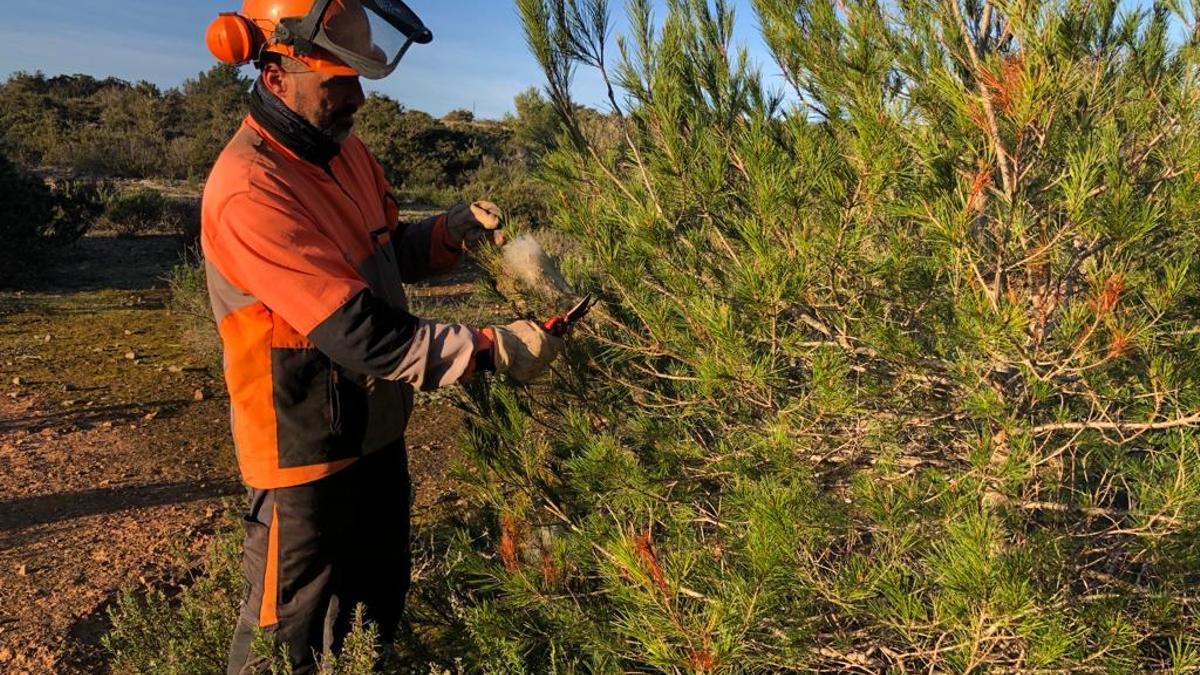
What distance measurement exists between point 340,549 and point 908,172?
4.98 ft

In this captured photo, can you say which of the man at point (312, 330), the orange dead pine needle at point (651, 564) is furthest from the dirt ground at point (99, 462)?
the orange dead pine needle at point (651, 564)

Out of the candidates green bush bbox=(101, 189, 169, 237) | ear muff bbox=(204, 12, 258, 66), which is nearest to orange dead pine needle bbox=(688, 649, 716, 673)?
ear muff bbox=(204, 12, 258, 66)

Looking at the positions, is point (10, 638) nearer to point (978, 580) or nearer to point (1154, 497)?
point (978, 580)

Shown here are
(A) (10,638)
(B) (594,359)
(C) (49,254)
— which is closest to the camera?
(B) (594,359)

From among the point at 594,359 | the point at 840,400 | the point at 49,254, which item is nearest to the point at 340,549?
the point at 594,359

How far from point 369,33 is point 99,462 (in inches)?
138

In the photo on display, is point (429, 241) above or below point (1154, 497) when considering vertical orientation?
above

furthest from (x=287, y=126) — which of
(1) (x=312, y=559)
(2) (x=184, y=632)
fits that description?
(2) (x=184, y=632)

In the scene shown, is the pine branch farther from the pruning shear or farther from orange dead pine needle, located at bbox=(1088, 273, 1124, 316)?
the pruning shear

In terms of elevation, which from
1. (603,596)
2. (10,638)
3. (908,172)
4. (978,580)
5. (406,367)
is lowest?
(10,638)

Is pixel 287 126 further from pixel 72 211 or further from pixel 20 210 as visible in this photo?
pixel 72 211

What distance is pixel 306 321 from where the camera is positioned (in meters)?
1.61

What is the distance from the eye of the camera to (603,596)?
229 cm

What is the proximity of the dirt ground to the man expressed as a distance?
68 cm
